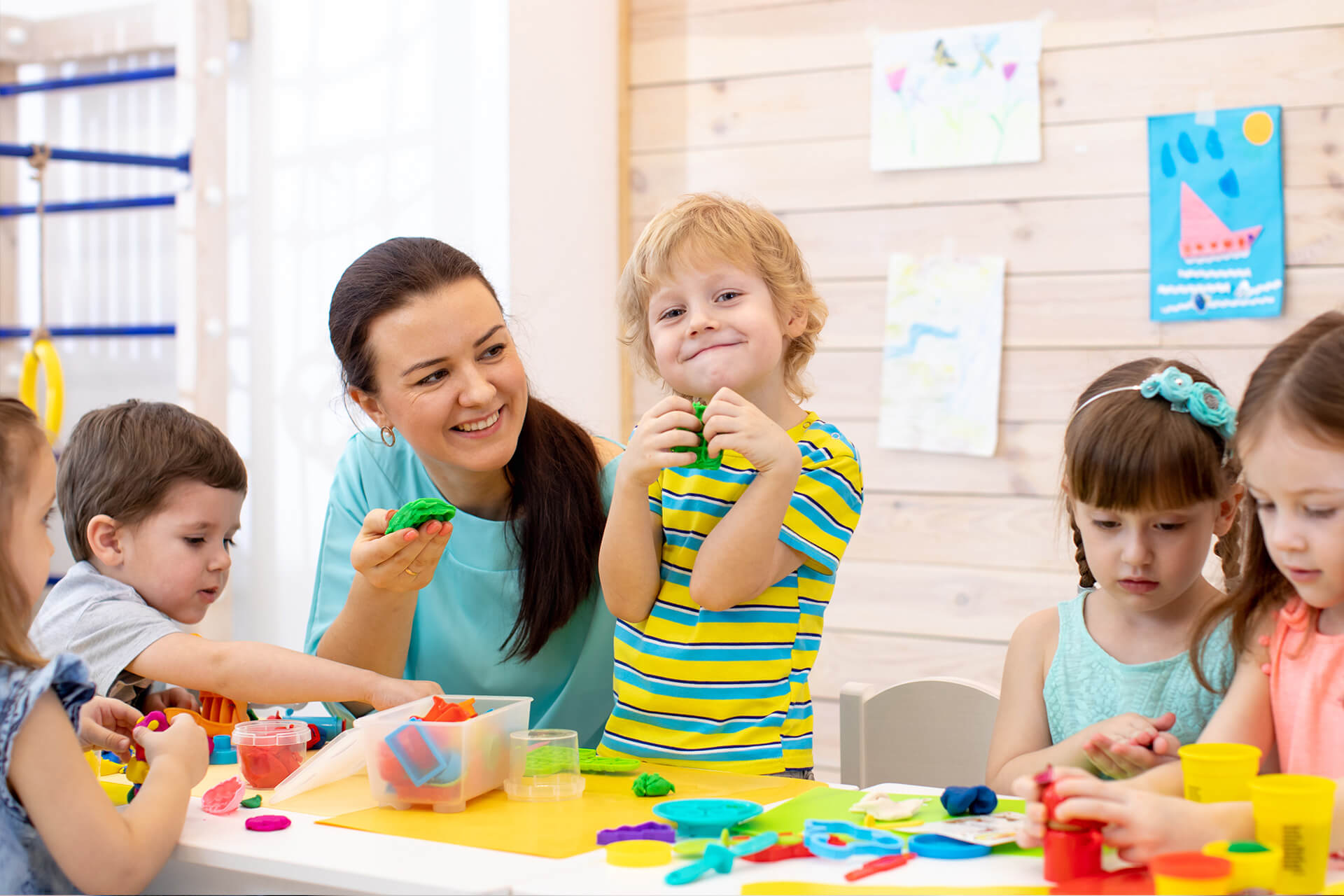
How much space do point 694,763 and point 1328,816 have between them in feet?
2.09

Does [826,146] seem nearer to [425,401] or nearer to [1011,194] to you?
[1011,194]

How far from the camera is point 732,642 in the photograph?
4.45ft

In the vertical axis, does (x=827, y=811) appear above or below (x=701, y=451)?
below

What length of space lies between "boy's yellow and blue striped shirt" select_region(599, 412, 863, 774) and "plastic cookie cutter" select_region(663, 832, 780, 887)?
35 centimetres

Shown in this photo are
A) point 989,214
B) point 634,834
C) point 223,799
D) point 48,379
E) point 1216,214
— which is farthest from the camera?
point 48,379

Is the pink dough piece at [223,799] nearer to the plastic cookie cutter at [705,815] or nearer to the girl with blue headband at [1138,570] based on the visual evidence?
the plastic cookie cutter at [705,815]

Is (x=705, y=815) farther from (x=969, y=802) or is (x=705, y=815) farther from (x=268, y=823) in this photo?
(x=268, y=823)

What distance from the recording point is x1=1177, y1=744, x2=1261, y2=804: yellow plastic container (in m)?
0.92

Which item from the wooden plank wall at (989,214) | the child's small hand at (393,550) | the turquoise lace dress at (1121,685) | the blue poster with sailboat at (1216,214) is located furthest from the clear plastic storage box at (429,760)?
the blue poster with sailboat at (1216,214)

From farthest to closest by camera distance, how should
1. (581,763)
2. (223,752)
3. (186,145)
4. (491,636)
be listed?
(186,145), (491,636), (223,752), (581,763)

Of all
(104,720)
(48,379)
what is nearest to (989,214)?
(104,720)

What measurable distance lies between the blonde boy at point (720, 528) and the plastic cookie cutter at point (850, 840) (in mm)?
315

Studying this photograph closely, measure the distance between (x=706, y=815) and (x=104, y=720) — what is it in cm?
67

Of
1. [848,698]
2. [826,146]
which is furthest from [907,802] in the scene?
[826,146]
